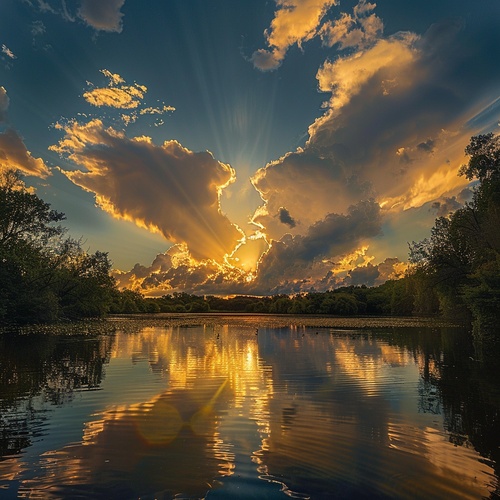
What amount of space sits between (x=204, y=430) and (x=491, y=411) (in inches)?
413

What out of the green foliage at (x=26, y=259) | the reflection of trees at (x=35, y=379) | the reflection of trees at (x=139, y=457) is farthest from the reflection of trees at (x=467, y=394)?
the green foliage at (x=26, y=259)

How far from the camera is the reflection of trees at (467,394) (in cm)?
1213

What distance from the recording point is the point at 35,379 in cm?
2067

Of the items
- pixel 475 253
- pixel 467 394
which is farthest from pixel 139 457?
pixel 475 253

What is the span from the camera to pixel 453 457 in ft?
35.0

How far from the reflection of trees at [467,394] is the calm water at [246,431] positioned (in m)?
0.08

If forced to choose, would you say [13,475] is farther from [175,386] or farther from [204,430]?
[175,386]

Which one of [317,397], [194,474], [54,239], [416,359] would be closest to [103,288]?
[54,239]

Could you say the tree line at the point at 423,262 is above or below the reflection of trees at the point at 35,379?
above

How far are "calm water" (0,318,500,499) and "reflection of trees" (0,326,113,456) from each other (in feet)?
0.27

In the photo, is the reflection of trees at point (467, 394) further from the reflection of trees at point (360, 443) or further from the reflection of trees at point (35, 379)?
the reflection of trees at point (35, 379)

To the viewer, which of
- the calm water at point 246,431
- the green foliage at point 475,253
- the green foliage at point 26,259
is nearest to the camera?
the calm water at point 246,431

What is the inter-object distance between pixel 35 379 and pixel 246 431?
13244 mm

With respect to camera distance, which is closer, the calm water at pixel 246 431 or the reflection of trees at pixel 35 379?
the calm water at pixel 246 431
